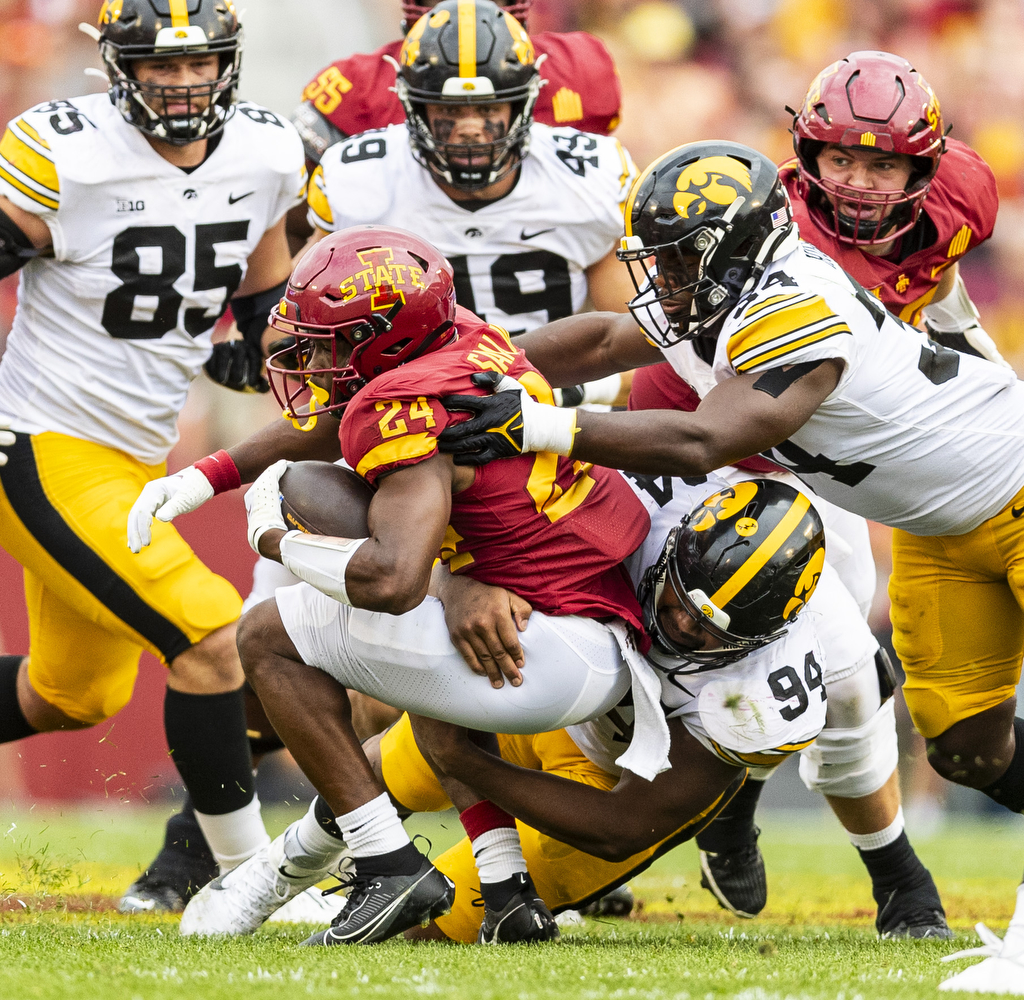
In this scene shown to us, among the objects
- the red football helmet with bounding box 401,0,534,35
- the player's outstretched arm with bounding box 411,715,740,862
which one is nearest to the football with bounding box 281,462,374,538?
the player's outstretched arm with bounding box 411,715,740,862

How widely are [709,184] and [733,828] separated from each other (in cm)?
193

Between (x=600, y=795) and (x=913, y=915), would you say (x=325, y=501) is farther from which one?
(x=913, y=915)

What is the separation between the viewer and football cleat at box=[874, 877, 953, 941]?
363 centimetres

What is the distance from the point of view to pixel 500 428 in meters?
2.88

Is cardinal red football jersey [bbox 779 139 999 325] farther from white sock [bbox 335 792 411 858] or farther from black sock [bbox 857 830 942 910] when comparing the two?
white sock [bbox 335 792 411 858]

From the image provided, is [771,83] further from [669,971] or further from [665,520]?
[669,971]

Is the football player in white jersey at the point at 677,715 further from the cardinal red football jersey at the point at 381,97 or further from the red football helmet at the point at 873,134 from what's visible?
the cardinal red football jersey at the point at 381,97

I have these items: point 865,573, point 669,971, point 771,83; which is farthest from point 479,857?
point 771,83

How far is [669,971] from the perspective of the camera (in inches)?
105

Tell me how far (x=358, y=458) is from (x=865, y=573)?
72.9 inches

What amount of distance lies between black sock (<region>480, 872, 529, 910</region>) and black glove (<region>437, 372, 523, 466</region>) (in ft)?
2.88

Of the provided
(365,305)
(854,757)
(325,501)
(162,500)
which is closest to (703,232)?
(365,305)

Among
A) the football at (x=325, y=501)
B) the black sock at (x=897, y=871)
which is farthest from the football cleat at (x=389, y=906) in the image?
the black sock at (x=897, y=871)

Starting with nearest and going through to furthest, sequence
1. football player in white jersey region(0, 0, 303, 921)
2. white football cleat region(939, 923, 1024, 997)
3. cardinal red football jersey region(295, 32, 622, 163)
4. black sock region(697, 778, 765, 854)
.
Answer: white football cleat region(939, 923, 1024, 997)
football player in white jersey region(0, 0, 303, 921)
black sock region(697, 778, 765, 854)
cardinal red football jersey region(295, 32, 622, 163)
